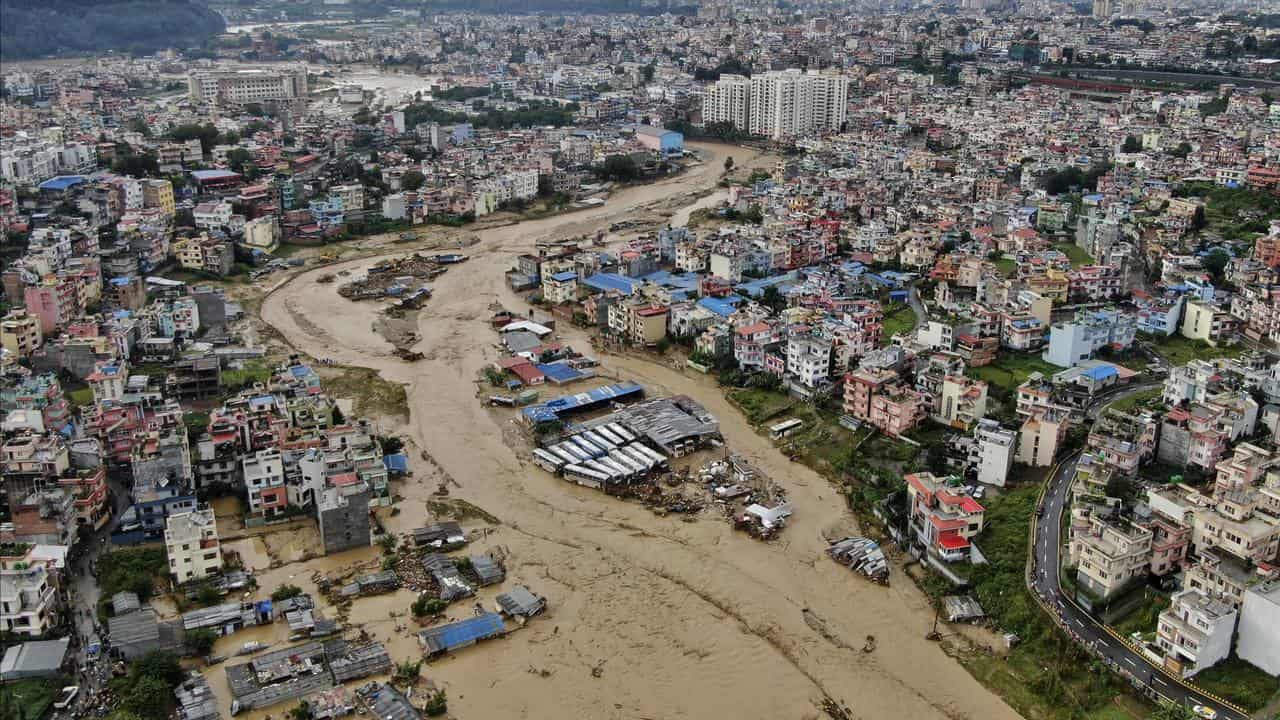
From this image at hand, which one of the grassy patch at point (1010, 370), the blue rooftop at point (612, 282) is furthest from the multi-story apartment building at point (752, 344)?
the blue rooftop at point (612, 282)

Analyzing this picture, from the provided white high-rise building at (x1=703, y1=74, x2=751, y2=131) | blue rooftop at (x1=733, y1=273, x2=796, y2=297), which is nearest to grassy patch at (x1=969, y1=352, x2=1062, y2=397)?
blue rooftop at (x1=733, y1=273, x2=796, y2=297)

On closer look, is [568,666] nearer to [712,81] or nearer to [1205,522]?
[1205,522]

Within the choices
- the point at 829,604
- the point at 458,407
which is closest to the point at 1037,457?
the point at 829,604

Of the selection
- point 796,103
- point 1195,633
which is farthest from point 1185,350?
point 796,103

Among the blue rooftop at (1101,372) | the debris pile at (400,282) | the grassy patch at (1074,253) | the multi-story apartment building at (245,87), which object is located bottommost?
the debris pile at (400,282)

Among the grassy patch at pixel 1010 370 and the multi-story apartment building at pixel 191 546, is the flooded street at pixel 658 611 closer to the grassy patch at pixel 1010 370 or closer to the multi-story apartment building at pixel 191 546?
the multi-story apartment building at pixel 191 546

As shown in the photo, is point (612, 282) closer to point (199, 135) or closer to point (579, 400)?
point (579, 400)
